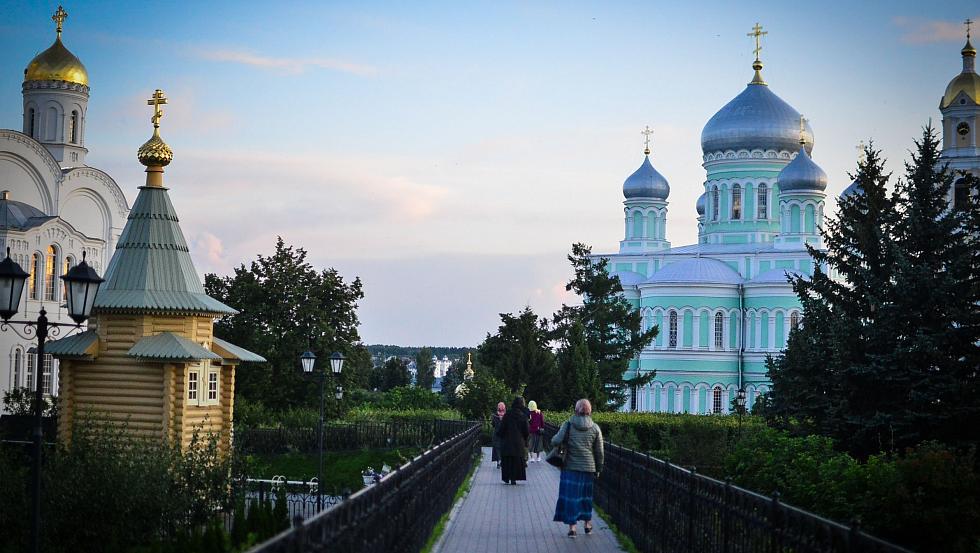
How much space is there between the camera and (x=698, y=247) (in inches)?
2783

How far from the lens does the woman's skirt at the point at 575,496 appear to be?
1420 centimetres

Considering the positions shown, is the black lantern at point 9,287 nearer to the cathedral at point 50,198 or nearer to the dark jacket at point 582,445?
the dark jacket at point 582,445

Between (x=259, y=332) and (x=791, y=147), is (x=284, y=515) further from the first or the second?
(x=791, y=147)

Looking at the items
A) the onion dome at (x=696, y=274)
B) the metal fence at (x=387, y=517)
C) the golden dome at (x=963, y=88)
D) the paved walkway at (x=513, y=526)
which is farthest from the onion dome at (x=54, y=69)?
the metal fence at (x=387, y=517)

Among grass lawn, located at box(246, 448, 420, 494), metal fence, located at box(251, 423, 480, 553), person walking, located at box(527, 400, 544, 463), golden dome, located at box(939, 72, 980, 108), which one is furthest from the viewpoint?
golden dome, located at box(939, 72, 980, 108)

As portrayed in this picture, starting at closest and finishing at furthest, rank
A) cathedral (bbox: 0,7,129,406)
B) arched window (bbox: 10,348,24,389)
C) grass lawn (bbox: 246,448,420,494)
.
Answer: grass lawn (bbox: 246,448,420,494) < arched window (bbox: 10,348,24,389) < cathedral (bbox: 0,7,129,406)

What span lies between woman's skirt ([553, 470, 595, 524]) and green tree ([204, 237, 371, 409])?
22.6 metres

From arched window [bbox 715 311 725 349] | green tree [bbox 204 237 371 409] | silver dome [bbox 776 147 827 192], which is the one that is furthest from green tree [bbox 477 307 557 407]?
silver dome [bbox 776 147 827 192]

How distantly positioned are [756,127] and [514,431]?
2021 inches

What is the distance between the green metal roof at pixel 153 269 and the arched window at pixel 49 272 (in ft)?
79.7

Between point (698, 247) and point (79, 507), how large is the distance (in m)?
58.6

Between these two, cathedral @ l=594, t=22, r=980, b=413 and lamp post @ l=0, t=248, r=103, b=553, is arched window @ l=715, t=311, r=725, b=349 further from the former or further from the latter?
lamp post @ l=0, t=248, r=103, b=553

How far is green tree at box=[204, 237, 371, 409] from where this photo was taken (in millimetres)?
36719

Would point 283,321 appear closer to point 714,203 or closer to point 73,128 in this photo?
point 73,128
